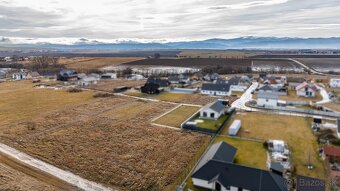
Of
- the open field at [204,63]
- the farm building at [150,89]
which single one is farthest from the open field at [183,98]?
the open field at [204,63]

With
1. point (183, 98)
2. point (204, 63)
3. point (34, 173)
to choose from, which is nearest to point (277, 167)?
point (34, 173)

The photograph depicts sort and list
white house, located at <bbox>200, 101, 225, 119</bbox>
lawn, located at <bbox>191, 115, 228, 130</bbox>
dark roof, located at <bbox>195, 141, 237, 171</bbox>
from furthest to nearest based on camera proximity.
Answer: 1. white house, located at <bbox>200, 101, 225, 119</bbox>
2. lawn, located at <bbox>191, 115, 228, 130</bbox>
3. dark roof, located at <bbox>195, 141, 237, 171</bbox>

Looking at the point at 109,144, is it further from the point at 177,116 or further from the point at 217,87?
the point at 217,87

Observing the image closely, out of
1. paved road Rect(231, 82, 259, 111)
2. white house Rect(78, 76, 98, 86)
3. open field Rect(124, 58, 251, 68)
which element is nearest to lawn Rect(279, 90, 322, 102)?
paved road Rect(231, 82, 259, 111)

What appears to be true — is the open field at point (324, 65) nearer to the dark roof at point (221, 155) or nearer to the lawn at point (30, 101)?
the lawn at point (30, 101)

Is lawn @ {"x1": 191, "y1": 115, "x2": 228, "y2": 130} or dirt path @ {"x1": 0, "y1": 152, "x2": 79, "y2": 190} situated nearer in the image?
dirt path @ {"x1": 0, "y1": 152, "x2": 79, "y2": 190}

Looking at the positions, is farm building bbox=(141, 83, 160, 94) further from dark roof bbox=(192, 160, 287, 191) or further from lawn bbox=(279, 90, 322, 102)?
dark roof bbox=(192, 160, 287, 191)
